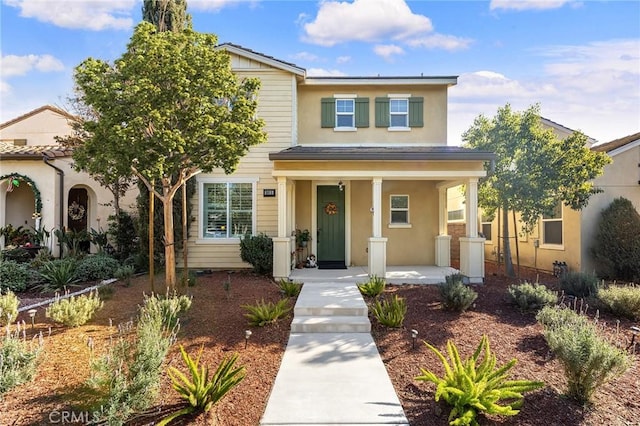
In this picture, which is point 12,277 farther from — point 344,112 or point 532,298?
point 532,298

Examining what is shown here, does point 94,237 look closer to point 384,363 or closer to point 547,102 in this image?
point 384,363

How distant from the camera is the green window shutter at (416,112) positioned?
12109 mm

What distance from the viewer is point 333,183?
473 inches

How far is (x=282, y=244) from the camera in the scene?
9.64 metres

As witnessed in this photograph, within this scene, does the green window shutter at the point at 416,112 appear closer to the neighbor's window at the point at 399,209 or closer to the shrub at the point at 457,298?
the neighbor's window at the point at 399,209

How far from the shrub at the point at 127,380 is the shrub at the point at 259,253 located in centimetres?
599

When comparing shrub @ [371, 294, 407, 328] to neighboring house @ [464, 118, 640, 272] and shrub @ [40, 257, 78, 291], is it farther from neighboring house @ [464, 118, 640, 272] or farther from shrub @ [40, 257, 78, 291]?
shrub @ [40, 257, 78, 291]

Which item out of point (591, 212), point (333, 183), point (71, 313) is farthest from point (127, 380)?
point (591, 212)

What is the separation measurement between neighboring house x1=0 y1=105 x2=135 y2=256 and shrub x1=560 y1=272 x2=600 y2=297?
46.2ft

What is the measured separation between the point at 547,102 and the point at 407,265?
6.41 m

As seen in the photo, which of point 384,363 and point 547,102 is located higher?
point 547,102

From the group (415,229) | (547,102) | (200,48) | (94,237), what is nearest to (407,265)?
(415,229)

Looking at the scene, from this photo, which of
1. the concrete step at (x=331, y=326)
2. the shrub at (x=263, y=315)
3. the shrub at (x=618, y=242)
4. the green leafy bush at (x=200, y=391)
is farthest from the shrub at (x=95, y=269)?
the shrub at (x=618, y=242)

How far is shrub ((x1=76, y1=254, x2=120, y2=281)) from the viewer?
9.83 meters
